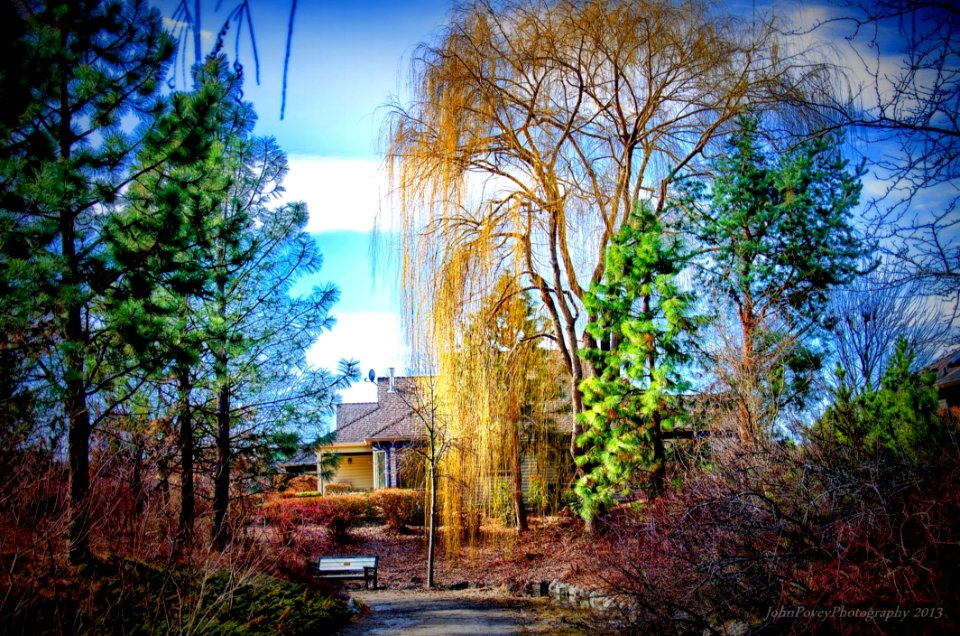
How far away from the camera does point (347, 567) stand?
41.1 ft

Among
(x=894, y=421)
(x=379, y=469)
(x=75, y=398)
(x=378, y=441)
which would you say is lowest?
(x=379, y=469)

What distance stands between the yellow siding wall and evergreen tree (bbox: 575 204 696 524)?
56.7ft

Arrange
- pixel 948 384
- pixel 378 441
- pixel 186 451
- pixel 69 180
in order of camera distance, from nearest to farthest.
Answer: pixel 69 180, pixel 186 451, pixel 948 384, pixel 378 441

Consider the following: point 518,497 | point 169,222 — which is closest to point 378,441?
point 518,497

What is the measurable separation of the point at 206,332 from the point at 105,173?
2.39 metres

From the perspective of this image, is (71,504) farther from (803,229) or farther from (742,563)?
(803,229)

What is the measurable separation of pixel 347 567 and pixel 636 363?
6.45 meters

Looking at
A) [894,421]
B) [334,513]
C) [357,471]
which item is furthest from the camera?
[357,471]

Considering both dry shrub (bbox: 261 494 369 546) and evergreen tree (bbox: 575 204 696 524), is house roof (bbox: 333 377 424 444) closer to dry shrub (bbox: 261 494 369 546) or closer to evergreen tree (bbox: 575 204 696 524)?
dry shrub (bbox: 261 494 369 546)

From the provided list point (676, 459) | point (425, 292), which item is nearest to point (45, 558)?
point (425, 292)

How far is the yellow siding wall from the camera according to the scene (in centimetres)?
2858

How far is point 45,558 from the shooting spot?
571cm

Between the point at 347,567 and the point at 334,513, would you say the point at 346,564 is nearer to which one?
the point at 347,567

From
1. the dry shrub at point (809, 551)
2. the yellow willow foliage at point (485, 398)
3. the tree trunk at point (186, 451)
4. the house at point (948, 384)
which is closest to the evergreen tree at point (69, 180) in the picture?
the tree trunk at point (186, 451)
